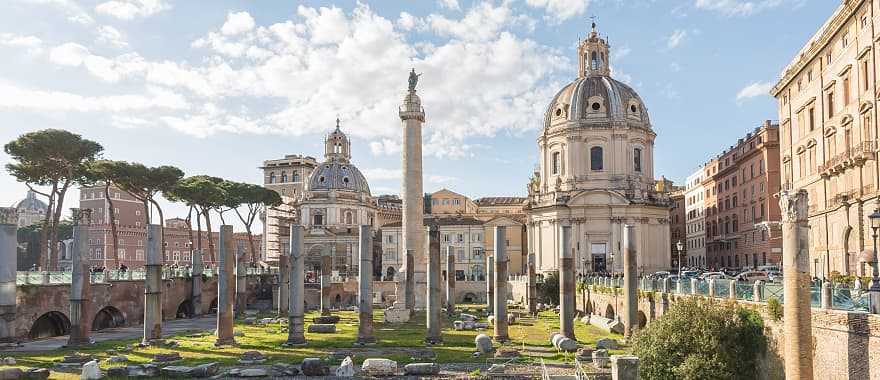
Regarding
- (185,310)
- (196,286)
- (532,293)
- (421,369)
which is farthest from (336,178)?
(421,369)

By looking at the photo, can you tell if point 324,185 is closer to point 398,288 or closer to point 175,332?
point 398,288

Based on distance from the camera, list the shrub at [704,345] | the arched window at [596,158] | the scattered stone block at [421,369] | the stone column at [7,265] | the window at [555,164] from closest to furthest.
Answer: the shrub at [704,345]
the scattered stone block at [421,369]
the stone column at [7,265]
the arched window at [596,158]
the window at [555,164]

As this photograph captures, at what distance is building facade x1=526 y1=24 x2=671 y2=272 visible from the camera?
2899 inches

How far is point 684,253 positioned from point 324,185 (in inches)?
1982

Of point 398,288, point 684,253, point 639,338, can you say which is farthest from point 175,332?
point 684,253

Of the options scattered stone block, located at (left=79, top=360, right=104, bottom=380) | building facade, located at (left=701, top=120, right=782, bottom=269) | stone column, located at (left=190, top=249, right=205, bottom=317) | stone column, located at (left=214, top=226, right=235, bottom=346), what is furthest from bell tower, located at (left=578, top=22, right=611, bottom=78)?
scattered stone block, located at (left=79, top=360, right=104, bottom=380)

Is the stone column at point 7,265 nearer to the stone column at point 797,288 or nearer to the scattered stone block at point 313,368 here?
the scattered stone block at point 313,368

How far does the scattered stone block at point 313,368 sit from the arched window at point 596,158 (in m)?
52.0

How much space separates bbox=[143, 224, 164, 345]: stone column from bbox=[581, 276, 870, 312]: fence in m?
22.9

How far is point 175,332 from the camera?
44469mm

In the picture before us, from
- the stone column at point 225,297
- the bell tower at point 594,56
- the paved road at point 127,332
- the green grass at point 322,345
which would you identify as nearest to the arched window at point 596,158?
the bell tower at point 594,56

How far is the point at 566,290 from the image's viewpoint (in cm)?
3578

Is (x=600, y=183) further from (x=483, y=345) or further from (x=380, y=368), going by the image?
(x=380, y=368)

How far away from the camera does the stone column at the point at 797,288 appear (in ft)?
58.0
